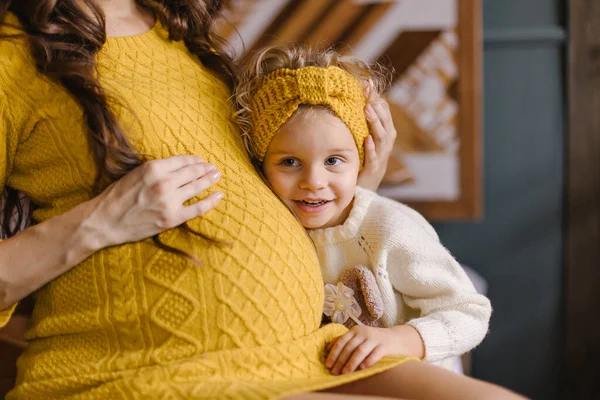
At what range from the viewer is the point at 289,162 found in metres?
1.18

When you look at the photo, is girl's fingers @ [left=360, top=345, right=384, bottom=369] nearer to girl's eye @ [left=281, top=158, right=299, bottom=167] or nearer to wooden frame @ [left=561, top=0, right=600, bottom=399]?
girl's eye @ [left=281, top=158, right=299, bottom=167]

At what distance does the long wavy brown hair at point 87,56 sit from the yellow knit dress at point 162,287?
3 centimetres

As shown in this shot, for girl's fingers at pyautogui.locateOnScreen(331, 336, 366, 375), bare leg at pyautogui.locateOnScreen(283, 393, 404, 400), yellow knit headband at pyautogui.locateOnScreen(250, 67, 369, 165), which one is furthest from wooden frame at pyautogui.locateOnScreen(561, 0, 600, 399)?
bare leg at pyautogui.locateOnScreen(283, 393, 404, 400)

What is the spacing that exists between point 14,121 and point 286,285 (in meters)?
0.48

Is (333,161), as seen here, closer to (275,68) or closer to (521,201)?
(275,68)

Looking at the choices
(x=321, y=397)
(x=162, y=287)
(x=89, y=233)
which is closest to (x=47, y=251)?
(x=89, y=233)

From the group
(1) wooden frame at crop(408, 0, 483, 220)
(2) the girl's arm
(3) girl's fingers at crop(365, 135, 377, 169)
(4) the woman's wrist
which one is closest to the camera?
(4) the woman's wrist

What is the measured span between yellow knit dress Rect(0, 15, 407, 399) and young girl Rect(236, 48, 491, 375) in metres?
0.09

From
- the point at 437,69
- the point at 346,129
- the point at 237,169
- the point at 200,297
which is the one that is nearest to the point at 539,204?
the point at 437,69

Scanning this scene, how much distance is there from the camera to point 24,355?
1062 mm

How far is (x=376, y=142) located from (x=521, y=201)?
1353 mm

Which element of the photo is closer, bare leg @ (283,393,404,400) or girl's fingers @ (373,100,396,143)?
bare leg @ (283,393,404,400)

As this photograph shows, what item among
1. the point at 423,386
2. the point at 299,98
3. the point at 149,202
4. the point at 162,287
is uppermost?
the point at 299,98

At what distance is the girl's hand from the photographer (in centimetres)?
100
